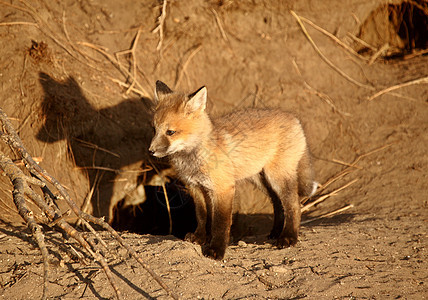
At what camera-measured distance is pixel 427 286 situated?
289 cm

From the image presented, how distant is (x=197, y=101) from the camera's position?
347 cm

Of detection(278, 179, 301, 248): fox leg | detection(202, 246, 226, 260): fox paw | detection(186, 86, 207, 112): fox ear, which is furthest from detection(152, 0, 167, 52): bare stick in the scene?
detection(202, 246, 226, 260): fox paw

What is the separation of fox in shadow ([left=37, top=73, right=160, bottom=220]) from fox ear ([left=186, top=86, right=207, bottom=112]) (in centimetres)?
143

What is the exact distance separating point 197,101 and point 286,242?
1.59m

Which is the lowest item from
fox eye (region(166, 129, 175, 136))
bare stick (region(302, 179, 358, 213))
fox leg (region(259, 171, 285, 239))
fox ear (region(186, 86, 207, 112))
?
bare stick (region(302, 179, 358, 213))

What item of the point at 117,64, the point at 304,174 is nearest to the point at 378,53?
the point at 304,174

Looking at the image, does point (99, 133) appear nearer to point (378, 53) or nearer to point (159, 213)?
point (159, 213)

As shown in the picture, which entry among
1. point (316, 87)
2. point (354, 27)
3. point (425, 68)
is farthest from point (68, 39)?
point (425, 68)

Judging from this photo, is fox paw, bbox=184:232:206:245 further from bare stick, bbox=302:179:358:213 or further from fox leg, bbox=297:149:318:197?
bare stick, bbox=302:179:358:213

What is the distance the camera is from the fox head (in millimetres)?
3369

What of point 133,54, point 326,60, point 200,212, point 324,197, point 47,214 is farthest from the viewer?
point 326,60

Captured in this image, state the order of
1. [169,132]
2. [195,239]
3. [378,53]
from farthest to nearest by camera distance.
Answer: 1. [378,53]
2. [195,239]
3. [169,132]

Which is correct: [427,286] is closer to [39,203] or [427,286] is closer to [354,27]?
[39,203]

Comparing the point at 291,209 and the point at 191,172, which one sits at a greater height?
the point at 191,172
